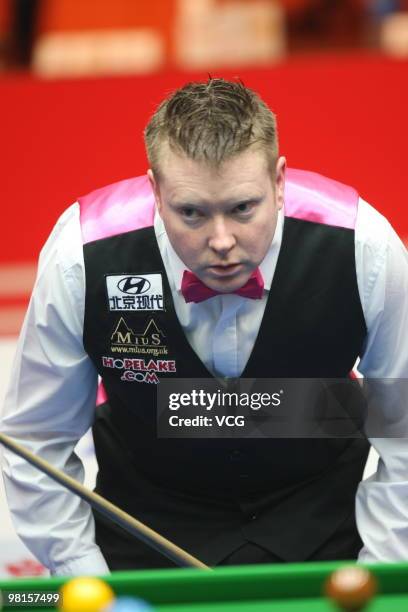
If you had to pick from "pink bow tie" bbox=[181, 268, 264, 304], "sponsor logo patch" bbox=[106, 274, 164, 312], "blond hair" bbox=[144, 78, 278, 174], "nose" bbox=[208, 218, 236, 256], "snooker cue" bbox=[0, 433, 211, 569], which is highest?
"blond hair" bbox=[144, 78, 278, 174]

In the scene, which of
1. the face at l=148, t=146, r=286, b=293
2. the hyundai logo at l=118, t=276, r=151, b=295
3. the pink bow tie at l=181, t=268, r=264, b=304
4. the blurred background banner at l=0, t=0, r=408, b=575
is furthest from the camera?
the blurred background banner at l=0, t=0, r=408, b=575

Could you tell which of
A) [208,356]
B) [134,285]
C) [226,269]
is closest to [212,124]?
[226,269]

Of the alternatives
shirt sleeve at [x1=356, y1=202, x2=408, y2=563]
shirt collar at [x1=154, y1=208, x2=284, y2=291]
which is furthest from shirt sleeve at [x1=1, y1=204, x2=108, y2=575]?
shirt sleeve at [x1=356, y1=202, x2=408, y2=563]

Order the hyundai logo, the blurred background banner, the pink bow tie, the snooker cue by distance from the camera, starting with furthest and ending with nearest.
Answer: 1. the blurred background banner
2. the hyundai logo
3. the pink bow tie
4. the snooker cue

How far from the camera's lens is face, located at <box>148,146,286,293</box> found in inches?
94.0

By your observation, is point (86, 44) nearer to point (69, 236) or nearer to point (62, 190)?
point (62, 190)

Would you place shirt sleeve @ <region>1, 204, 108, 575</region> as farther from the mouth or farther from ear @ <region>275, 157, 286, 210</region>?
ear @ <region>275, 157, 286, 210</region>

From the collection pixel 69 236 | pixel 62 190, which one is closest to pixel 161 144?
pixel 69 236

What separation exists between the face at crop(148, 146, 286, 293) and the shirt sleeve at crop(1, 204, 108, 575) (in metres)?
0.32

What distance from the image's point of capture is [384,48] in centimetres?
686

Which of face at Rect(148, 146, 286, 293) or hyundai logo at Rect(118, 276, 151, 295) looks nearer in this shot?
face at Rect(148, 146, 286, 293)

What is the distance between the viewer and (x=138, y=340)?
9.00ft

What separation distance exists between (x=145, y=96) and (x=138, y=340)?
10.4 ft

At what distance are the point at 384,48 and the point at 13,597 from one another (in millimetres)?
5442
